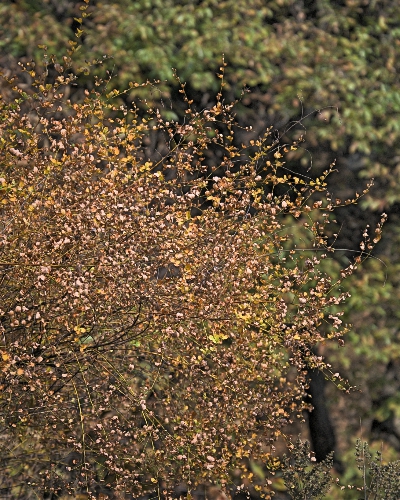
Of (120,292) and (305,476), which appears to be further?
(305,476)

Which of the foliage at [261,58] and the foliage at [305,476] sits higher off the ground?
the foliage at [261,58]

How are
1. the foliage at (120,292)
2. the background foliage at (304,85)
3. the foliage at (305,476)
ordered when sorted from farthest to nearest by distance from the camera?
1. the background foliage at (304,85)
2. the foliage at (305,476)
3. the foliage at (120,292)

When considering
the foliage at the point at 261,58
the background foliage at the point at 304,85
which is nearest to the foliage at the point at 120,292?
the background foliage at the point at 304,85

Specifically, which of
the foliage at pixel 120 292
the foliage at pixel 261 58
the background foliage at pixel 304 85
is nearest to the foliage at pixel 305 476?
the foliage at pixel 120 292

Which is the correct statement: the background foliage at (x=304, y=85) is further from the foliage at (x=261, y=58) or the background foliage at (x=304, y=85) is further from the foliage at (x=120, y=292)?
the foliage at (x=120, y=292)

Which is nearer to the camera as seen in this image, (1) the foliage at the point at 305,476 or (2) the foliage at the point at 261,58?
(1) the foliage at the point at 305,476

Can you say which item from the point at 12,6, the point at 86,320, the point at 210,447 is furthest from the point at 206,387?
the point at 12,6

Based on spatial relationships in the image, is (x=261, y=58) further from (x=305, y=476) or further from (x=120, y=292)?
(x=120, y=292)

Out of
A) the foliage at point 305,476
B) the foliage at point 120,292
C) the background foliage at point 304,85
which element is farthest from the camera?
the background foliage at point 304,85

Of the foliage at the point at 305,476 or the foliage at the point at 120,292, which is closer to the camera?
the foliage at the point at 120,292

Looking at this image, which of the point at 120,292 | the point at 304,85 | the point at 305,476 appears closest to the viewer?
the point at 120,292

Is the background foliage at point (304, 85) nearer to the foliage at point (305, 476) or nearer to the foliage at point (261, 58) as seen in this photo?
the foliage at point (261, 58)

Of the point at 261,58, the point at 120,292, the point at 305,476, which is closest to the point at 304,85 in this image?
the point at 261,58

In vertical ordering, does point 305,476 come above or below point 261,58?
below
